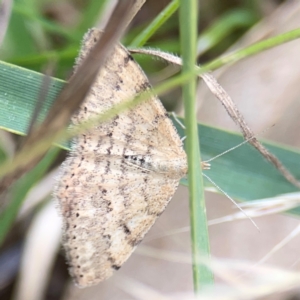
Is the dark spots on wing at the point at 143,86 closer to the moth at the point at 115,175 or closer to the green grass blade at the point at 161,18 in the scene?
the moth at the point at 115,175

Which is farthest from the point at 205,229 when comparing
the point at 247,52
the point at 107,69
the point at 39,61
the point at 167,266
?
the point at 39,61

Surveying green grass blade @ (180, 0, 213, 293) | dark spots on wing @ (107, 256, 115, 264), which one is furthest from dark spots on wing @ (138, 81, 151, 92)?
dark spots on wing @ (107, 256, 115, 264)

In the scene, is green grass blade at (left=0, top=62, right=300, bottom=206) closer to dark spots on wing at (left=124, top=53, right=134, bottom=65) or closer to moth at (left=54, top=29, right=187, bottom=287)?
moth at (left=54, top=29, right=187, bottom=287)

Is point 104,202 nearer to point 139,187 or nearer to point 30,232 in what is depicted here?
point 139,187

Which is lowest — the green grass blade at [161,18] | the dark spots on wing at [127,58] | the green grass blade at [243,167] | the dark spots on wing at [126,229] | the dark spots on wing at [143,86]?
the dark spots on wing at [126,229]

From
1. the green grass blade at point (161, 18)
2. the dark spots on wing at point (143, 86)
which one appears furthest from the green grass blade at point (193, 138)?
the green grass blade at point (161, 18)

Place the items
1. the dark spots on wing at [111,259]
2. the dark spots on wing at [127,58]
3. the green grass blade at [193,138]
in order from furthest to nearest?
the dark spots on wing at [111,259], the dark spots on wing at [127,58], the green grass blade at [193,138]

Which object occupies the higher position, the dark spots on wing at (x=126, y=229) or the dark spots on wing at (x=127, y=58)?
the dark spots on wing at (x=127, y=58)

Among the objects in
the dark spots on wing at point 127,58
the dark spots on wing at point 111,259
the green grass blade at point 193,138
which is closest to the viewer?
the green grass blade at point 193,138

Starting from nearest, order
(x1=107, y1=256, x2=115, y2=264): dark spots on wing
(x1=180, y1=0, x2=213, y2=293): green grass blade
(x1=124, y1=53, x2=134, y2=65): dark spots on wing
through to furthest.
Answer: (x1=180, y1=0, x2=213, y2=293): green grass blade, (x1=124, y1=53, x2=134, y2=65): dark spots on wing, (x1=107, y1=256, x2=115, y2=264): dark spots on wing

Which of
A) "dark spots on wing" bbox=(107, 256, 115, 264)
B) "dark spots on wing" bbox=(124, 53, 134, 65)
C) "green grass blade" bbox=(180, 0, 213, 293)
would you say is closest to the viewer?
"green grass blade" bbox=(180, 0, 213, 293)
